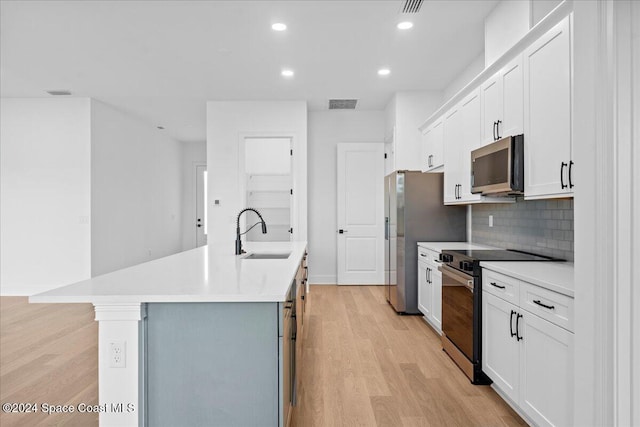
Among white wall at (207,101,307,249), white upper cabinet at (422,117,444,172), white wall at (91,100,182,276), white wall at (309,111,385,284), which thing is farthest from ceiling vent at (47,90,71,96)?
white upper cabinet at (422,117,444,172)

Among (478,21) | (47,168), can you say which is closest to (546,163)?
(478,21)

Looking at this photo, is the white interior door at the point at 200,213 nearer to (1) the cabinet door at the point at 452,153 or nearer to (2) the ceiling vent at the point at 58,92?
(2) the ceiling vent at the point at 58,92

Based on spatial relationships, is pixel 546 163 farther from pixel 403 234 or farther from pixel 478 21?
pixel 403 234

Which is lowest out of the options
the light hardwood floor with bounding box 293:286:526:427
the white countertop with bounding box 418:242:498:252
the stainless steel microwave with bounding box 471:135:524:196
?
the light hardwood floor with bounding box 293:286:526:427

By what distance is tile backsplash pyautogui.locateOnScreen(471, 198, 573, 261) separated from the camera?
2637 mm

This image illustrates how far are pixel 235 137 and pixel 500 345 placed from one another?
4693 millimetres

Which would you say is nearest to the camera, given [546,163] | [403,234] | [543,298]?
[543,298]

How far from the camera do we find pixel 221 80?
200 inches

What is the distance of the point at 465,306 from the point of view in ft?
9.36

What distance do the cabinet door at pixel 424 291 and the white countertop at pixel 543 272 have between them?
59.5 inches

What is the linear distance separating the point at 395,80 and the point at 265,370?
4.41 m

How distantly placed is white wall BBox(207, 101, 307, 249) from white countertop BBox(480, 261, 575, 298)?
3780 mm

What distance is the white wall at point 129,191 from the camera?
19.9 ft

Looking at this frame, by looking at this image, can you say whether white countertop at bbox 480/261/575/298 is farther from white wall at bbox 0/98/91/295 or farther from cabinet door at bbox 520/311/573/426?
white wall at bbox 0/98/91/295
